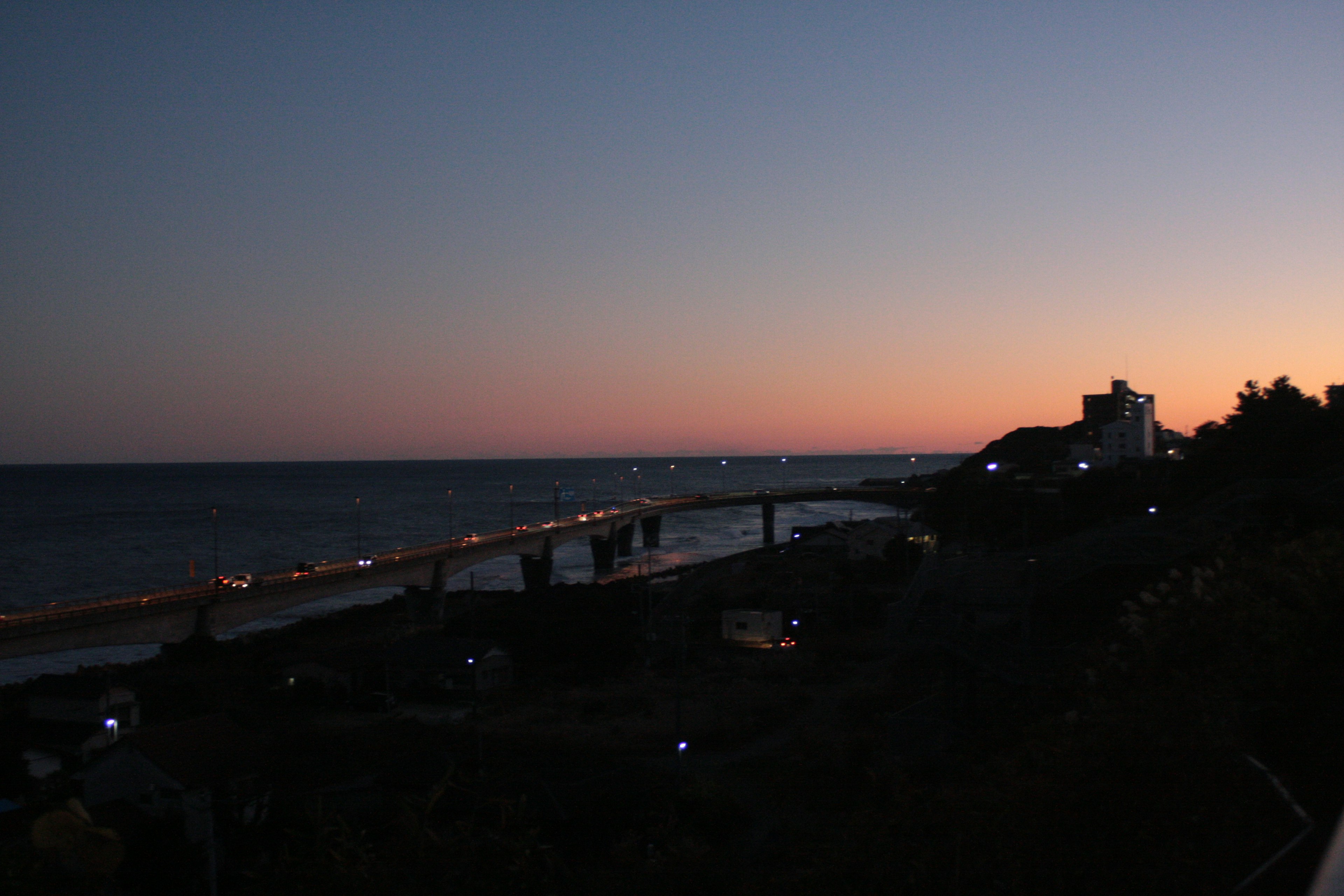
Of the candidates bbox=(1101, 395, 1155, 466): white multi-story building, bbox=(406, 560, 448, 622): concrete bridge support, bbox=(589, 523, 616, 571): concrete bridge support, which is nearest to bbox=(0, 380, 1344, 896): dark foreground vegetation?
bbox=(406, 560, 448, 622): concrete bridge support

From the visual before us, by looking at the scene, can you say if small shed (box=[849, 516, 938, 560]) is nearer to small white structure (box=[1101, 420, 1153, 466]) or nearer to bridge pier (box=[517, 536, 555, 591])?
small white structure (box=[1101, 420, 1153, 466])

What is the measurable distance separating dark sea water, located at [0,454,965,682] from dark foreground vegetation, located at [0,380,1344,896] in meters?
14.6

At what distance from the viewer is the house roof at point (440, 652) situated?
1861 centimetres

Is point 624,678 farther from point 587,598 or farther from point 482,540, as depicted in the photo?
point 482,540

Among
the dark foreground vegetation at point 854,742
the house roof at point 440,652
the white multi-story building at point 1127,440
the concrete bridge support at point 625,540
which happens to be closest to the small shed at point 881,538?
the dark foreground vegetation at point 854,742

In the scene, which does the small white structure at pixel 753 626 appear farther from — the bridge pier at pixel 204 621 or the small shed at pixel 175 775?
the small shed at pixel 175 775

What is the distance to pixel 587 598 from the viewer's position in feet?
96.9

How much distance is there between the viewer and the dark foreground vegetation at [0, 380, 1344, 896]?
10.9 feet

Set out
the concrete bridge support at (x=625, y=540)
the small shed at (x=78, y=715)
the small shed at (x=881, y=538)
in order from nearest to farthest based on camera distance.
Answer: the small shed at (x=78, y=715), the small shed at (x=881, y=538), the concrete bridge support at (x=625, y=540)

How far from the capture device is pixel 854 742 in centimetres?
1165

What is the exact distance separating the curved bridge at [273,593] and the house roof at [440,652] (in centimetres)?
646

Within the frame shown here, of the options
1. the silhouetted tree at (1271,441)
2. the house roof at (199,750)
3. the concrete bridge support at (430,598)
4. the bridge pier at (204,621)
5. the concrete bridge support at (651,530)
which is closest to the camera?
the house roof at (199,750)

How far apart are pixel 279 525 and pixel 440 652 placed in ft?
175

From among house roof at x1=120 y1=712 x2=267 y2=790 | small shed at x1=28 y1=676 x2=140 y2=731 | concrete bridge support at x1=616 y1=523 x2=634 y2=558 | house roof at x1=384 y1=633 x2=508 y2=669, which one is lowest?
concrete bridge support at x1=616 y1=523 x2=634 y2=558
